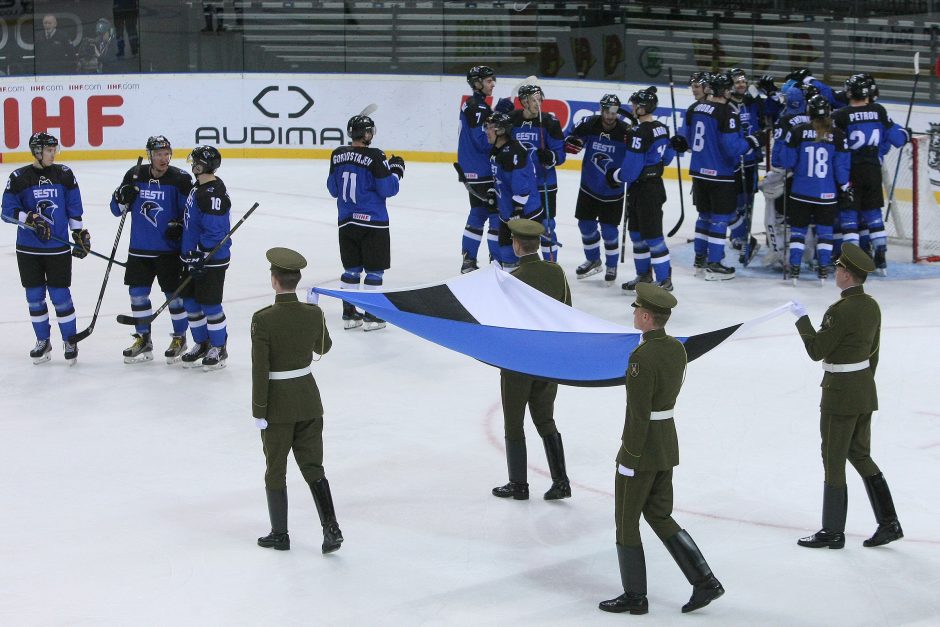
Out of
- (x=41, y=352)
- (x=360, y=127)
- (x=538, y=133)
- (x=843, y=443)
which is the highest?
(x=360, y=127)

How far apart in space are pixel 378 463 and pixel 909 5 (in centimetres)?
1394

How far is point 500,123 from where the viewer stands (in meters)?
11.6

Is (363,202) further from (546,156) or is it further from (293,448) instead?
(293,448)

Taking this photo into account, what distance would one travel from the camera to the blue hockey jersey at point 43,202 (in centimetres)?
976

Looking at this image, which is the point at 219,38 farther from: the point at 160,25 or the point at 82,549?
the point at 82,549

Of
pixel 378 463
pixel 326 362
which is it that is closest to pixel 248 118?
pixel 326 362

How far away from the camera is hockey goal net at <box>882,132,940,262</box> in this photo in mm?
13562

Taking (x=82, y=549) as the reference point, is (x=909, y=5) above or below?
above

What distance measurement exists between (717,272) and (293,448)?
24.2 ft

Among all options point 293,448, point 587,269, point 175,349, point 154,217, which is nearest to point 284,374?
point 293,448

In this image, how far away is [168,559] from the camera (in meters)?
6.33

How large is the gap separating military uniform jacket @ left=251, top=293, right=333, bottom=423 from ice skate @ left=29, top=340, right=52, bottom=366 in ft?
14.8

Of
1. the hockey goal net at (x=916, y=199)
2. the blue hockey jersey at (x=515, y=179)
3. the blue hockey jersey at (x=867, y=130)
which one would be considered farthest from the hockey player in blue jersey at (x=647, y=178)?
the hockey goal net at (x=916, y=199)

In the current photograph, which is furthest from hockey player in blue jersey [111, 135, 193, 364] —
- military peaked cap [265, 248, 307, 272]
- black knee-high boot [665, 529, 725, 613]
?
black knee-high boot [665, 529, 725, 613]
